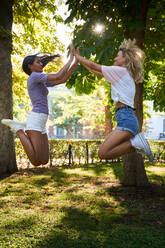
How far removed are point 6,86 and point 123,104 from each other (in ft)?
21.8

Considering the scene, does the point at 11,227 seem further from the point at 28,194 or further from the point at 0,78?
the point at 0,78

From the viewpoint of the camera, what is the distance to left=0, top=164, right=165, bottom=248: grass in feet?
16.2

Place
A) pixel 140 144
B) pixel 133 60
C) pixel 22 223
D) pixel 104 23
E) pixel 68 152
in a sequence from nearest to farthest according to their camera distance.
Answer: pixel 140 144
pixel 133 60
pixel 104 23
pixel 22 223
pixel 68 152

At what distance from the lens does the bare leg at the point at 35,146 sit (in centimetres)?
385

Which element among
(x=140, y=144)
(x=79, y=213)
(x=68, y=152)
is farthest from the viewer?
(x=68, y=152)

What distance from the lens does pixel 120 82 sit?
369cm

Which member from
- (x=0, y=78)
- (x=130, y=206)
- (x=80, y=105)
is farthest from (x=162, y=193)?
(x=80, y=105)

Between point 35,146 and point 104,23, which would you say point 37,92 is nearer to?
point 35,146

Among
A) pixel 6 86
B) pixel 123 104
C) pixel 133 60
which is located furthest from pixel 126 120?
pixel 6 86

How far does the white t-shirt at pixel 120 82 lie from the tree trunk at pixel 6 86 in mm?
6480

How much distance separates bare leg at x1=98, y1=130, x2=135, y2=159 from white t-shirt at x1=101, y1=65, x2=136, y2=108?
451mm

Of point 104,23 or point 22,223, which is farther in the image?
point 22,223

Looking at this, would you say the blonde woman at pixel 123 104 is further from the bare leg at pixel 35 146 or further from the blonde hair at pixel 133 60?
the bare leg at pixel 35 146

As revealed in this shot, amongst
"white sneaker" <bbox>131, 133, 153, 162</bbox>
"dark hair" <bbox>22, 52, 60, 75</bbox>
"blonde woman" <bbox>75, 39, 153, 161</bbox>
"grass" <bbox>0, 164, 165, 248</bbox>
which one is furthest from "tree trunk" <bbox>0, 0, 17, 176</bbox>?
"white sneaker" <bbox>131, 133, 153, 162</bbox>
